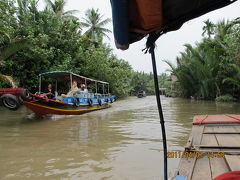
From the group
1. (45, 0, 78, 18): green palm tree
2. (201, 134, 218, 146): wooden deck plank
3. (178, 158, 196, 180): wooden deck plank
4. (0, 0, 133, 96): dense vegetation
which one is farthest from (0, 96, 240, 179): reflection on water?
(45, 0, 78, 18): green palm tree

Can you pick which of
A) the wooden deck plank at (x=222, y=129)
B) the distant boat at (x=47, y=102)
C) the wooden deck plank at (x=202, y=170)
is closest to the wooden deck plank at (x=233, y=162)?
the wooden deck plank at (x=202, y=170)

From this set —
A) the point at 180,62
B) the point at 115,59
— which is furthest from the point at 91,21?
the point at 180,62

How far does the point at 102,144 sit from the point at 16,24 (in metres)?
10.8

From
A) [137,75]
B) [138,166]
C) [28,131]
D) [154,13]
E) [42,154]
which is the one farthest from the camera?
[137,75]

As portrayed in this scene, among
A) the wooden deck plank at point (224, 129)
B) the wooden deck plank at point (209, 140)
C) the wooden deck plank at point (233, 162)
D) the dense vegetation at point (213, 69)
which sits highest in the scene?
the dense vegetation at point (213, 69)

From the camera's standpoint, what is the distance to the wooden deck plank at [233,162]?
173 cm

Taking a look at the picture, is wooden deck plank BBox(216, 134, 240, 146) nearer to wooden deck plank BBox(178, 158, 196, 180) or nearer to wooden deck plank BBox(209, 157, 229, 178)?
wooden deck plank BBox(209, 157, 229, 178)

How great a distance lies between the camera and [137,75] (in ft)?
159

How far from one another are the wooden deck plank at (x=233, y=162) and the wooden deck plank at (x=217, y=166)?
4cm

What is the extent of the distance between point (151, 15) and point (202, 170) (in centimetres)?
134

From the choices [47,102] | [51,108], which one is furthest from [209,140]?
[51,108]

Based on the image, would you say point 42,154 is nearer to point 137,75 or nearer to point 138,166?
point 138,166

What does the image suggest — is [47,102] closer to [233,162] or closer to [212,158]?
[212,158]

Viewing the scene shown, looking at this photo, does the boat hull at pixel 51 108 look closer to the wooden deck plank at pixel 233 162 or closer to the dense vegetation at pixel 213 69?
the wooden deck plank at pixel 233 162
